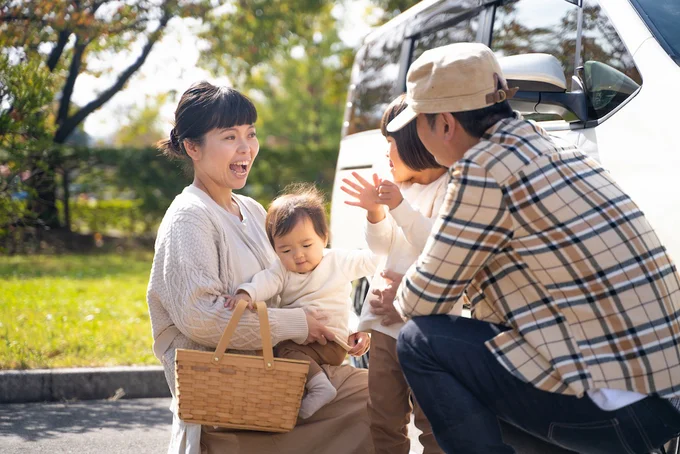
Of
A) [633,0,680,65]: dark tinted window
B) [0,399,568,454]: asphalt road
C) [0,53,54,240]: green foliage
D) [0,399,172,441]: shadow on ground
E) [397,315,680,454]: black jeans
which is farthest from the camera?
[0,53,54,240]: green foliage

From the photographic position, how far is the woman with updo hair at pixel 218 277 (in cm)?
320

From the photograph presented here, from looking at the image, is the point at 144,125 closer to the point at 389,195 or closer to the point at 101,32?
the point at 101,32

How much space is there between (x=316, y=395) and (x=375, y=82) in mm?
3070

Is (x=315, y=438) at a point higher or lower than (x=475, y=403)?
lower

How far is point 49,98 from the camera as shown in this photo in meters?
5.90

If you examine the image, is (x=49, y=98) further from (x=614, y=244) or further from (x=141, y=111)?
(x=141, y=111)

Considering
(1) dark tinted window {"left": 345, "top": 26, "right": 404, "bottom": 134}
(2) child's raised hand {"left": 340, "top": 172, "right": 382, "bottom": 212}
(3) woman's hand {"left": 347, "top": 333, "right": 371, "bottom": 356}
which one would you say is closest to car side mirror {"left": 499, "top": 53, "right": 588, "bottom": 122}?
(2) child's raised hand {"left": 340, "top": 172, "right": 382, "bottom": 212}

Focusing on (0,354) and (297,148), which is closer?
(0,354)

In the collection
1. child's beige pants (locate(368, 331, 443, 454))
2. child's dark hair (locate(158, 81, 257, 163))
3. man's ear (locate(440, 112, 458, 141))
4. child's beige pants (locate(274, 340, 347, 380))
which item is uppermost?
child's dark hair (locate(158, 81, 257, 163))

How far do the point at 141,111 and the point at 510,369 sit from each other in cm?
4334

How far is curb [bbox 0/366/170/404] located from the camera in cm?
495

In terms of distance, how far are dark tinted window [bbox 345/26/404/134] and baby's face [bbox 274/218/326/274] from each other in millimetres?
1951

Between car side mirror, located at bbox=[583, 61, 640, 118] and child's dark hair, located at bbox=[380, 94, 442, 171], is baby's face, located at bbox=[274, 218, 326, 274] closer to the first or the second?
child's dark hair, located at bbox=[380, 94, 442, 171]

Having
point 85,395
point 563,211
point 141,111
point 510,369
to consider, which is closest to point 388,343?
point 510,369
